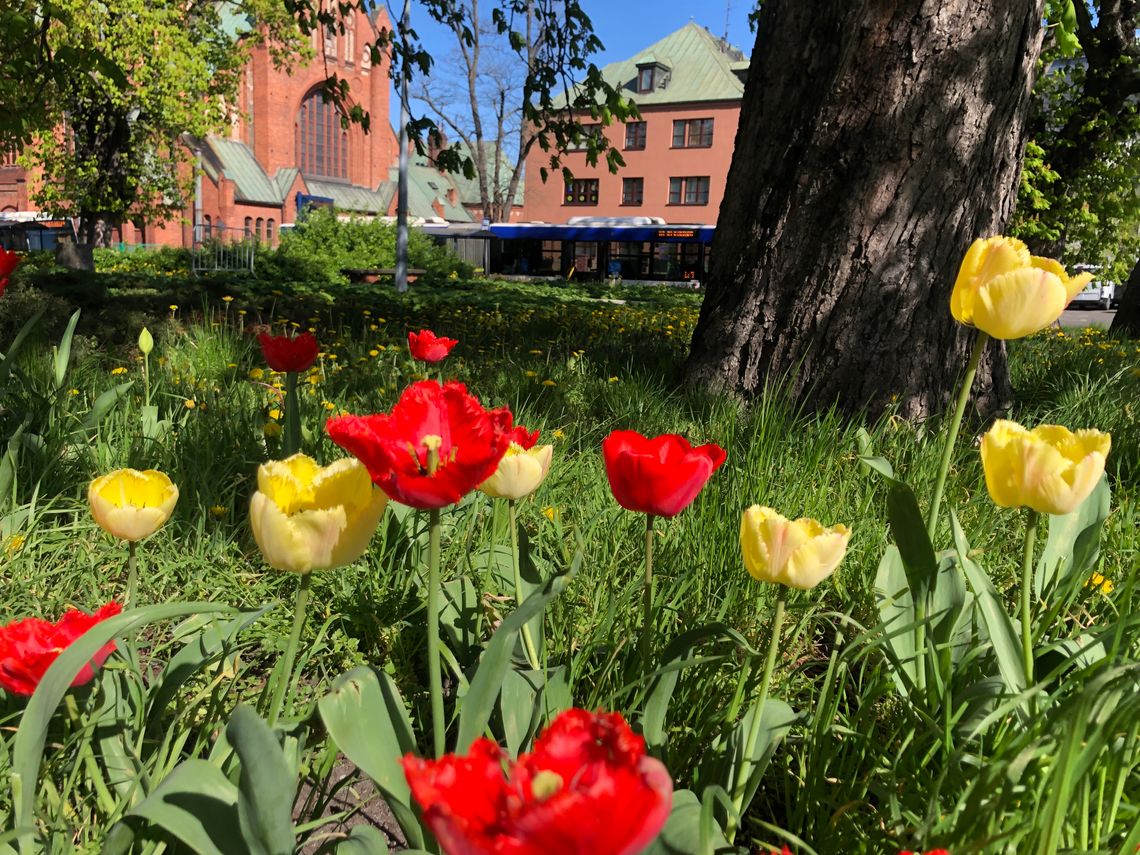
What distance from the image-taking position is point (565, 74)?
538 cm

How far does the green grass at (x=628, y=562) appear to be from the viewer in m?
1.13

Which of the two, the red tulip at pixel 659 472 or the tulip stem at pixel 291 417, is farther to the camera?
the tulip stem at pixel 291 417

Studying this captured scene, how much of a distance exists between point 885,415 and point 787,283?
65 cm

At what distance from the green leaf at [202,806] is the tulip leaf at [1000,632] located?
91 centimetres

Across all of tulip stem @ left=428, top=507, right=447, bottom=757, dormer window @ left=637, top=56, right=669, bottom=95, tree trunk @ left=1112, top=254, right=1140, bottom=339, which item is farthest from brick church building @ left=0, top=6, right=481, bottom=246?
tulip stem @ left=428, top=507, right=447, bottom=757

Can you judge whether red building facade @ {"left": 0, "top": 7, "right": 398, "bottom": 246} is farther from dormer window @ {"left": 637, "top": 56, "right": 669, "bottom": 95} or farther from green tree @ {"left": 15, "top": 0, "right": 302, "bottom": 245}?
green tree @ {"left": 15, "top": 0, "right": 302, "bottom": 245}

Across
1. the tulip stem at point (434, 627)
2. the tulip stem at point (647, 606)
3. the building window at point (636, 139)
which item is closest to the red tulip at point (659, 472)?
the tulip stem at point (647, 606)

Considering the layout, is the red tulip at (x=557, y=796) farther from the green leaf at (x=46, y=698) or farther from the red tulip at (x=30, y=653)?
the red tulip at (x=30, y=653)

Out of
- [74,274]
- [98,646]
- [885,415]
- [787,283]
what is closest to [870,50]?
[787,283]

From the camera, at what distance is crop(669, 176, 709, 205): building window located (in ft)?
136

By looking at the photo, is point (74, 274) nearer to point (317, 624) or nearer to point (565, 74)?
point (565, 74)

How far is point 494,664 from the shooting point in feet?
2.82

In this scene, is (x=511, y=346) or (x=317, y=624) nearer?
(x=317, y=624)

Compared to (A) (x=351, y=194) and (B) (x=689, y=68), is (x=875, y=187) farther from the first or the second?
(A) (x=351, y=194)
